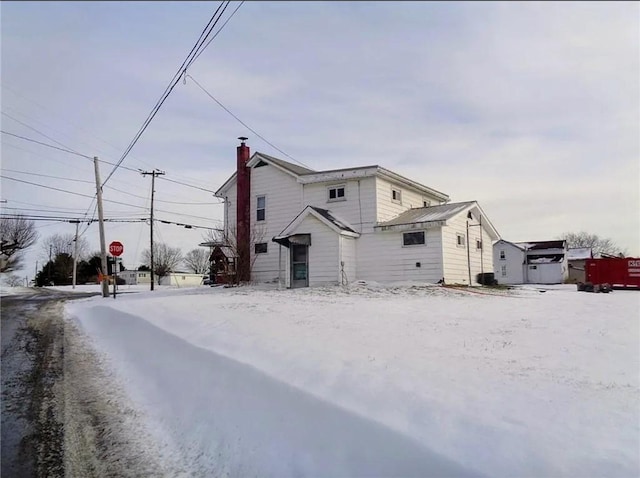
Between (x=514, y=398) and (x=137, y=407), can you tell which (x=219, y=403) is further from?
(x=514, y=398)

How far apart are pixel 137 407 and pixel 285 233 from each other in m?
14.8

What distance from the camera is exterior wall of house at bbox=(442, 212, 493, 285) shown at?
A: 1869 centimetres

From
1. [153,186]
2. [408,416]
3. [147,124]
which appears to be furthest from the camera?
[153,186]

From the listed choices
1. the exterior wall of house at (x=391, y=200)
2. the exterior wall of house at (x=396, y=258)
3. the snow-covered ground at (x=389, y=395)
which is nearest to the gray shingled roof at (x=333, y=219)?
the exterior wall of house at (x=396, y=258)

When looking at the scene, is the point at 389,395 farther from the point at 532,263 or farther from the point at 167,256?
the point at 167,256

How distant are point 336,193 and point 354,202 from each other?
43.7 inches

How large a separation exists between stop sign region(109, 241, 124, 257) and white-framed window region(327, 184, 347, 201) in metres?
9.27

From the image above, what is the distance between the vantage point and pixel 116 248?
1900 centimetres

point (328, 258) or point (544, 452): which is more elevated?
point (328, 258)

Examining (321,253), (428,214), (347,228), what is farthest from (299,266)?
(428,214)

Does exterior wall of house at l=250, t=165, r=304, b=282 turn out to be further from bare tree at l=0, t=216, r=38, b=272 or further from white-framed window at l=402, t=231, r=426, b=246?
bare tree at l=0, t=216, r=38, b=272

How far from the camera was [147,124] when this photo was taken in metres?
14.7

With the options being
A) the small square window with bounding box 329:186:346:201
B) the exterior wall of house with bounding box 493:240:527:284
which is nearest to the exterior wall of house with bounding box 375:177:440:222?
the small square window with bounding box 329:186:346:201

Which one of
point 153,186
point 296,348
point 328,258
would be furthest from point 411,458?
point 153,186
